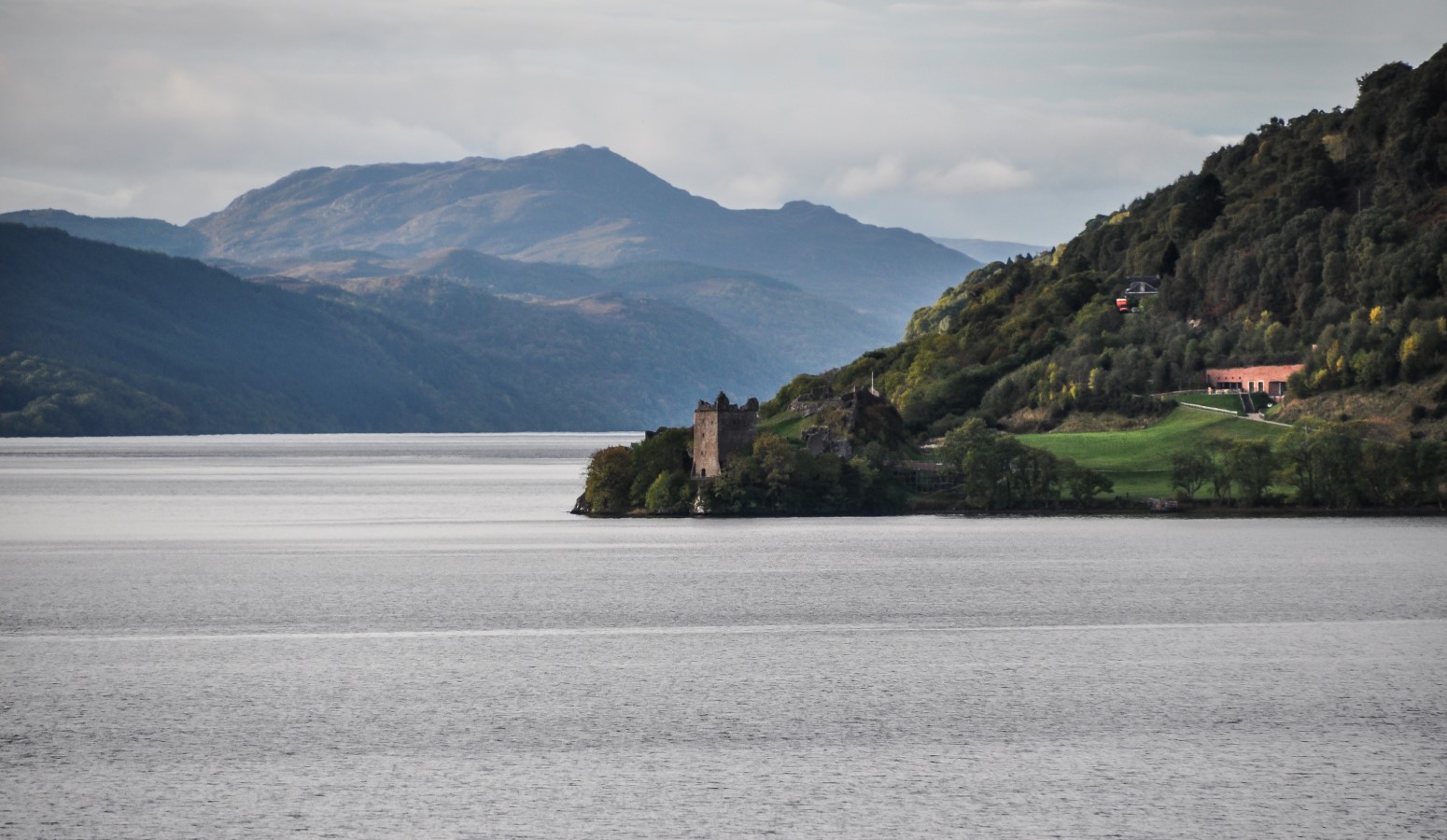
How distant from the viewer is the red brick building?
184625 millimetres

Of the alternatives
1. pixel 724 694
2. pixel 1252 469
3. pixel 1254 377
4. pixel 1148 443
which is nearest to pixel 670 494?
pixel 1252 469

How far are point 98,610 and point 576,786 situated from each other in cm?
4330

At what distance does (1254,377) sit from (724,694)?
152 meters

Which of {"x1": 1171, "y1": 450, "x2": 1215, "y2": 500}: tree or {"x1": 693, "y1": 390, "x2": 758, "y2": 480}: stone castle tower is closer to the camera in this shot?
{"x1": 1171, "y1": 450, "x2": 1215, "y2": 500}: tree

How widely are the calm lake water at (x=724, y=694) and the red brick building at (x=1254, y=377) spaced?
276 feet

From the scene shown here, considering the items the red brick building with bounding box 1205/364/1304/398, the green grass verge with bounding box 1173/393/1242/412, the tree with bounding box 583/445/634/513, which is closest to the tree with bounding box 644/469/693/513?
the tree with bounding box 583/445/634/513

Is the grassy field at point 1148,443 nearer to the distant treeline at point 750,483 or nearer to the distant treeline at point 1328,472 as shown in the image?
the distant treeline at point 1328,472

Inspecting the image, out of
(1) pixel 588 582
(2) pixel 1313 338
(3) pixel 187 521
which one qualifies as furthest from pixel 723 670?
Result: (2) pixel 1313 338

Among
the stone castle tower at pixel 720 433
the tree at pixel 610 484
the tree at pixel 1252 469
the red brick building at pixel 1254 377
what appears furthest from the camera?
the red brick building at pixel 1254 377

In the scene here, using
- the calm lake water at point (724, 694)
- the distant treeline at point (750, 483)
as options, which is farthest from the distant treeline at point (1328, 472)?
the calm lake water at point (724, 694)

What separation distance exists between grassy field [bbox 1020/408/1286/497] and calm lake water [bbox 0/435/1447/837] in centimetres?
4968

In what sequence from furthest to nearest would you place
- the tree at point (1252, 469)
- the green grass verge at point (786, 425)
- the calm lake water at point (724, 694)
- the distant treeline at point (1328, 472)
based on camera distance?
the green grass verge at point (786, 425) → the tree at point (1252, 469) → the distant treeline at point (1328, 472) → the calm lake water at point (724, 694)

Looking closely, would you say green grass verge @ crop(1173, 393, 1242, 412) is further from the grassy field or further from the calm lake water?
the calm lake water

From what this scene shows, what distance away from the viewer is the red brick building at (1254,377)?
7269 inches
